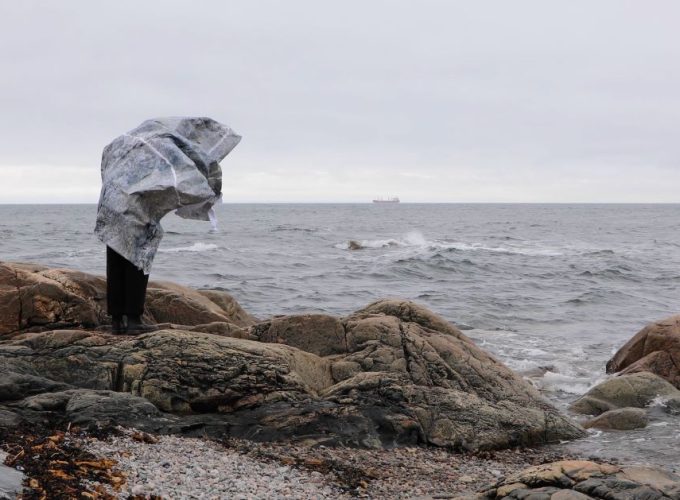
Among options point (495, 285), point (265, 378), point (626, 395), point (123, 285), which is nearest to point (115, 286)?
point (123, 285)

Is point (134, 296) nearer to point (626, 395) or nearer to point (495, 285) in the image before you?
point (626, 395)

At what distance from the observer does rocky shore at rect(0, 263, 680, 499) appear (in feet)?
18.3

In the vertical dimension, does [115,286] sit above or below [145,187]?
below

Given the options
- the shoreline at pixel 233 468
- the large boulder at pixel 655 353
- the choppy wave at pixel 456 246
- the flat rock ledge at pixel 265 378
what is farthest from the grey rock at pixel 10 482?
the choppy wave at pixel 456 246

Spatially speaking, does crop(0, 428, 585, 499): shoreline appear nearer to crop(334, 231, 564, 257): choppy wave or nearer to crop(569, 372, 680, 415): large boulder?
crop(569, 372, 680, 415): large boulder

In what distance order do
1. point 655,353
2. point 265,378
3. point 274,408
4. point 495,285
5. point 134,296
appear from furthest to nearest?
point 495,285 → point 655,353 → point 134,296 → point 265,378 → point 274,408

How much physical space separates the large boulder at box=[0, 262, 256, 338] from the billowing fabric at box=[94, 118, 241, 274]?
164 centimetres

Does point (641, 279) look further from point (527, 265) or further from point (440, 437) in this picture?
point (440, 437)

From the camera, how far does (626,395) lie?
428 inches

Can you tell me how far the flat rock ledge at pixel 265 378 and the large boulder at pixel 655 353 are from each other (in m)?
3.78

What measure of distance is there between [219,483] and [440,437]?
2916 millimetres

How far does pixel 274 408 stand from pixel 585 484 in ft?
11.3

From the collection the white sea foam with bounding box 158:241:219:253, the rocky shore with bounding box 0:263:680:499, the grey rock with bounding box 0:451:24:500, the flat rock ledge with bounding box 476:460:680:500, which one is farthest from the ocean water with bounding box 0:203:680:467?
the grey rock with bounding box 0:451:24:500

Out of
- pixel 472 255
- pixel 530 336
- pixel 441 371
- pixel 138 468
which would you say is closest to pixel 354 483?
pixel 138 468
